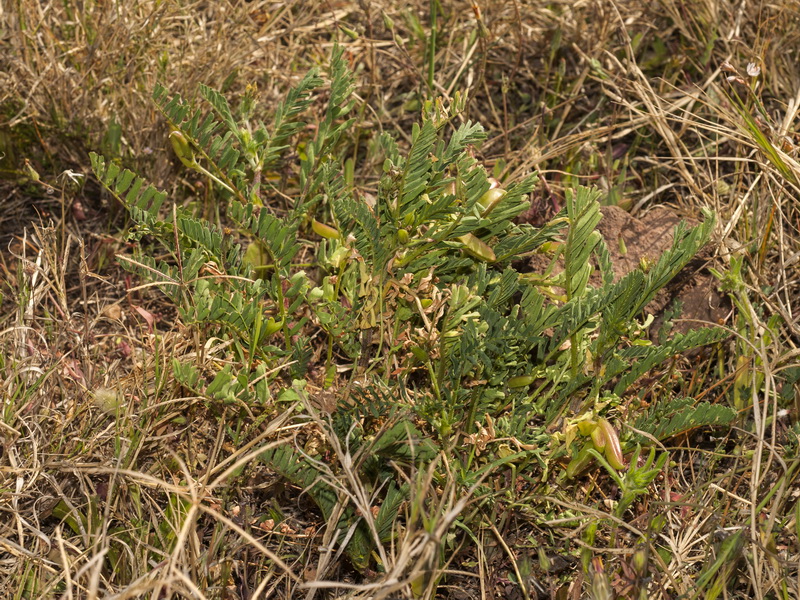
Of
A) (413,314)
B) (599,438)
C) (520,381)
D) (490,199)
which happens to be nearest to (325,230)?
(413,314)

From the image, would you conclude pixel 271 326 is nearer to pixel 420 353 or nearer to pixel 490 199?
pixel 420 353

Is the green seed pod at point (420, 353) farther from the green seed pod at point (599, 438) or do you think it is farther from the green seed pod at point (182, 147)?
the green seed pod at point (182, 147)

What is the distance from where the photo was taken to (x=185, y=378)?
1.79 meters

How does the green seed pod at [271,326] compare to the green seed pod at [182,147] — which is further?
the green seed pod at [182,147]

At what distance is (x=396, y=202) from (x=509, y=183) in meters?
0.65

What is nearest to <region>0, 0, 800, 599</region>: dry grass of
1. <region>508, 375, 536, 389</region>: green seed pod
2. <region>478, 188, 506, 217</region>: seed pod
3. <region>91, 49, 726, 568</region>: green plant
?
<region>91, 49, 726, 568</region>: green plant

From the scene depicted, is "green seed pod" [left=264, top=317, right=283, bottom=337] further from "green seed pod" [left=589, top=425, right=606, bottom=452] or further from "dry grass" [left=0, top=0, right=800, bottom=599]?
"green seed pod" [left=589, top=425, right=606, bottom=452]

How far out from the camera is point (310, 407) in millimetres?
1585

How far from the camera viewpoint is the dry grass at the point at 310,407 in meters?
1.66

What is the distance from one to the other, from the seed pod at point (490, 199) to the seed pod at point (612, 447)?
558 millimetres

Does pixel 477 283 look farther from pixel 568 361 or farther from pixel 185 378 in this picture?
pixel 185 378

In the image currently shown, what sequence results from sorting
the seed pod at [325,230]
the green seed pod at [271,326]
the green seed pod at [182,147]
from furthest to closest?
the seed pod at [325,230] < the green seed pod at [182,147] < the green seed pod at [271,326]

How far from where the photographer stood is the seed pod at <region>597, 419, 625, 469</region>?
5.75 ft

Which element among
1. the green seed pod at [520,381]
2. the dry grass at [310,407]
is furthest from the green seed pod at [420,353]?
the dry grass at [310,407]
